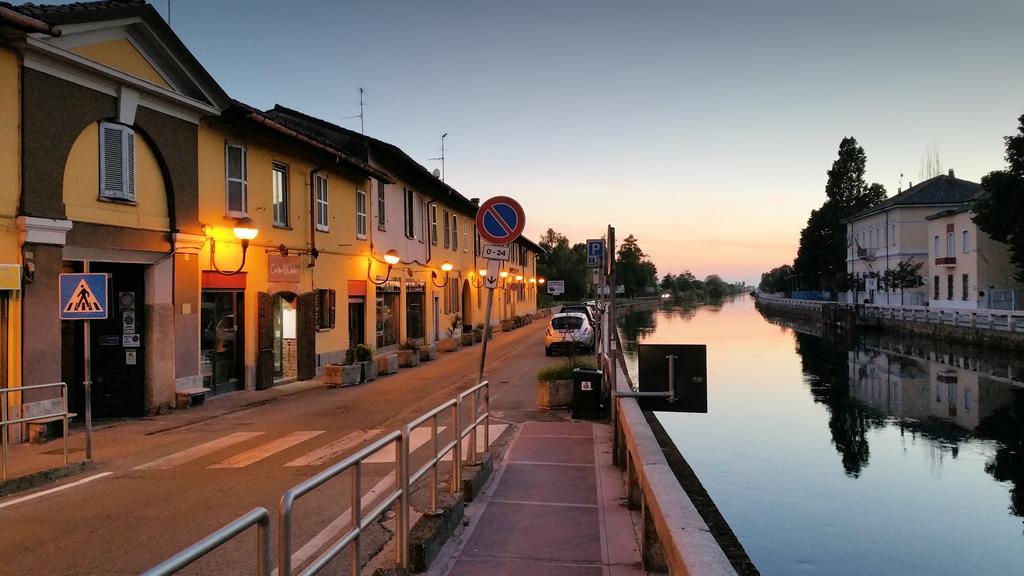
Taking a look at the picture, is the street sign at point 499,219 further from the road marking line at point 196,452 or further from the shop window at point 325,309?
the shop window at point 325,309

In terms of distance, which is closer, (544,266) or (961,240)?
(961,240)

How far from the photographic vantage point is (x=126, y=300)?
42.1ft

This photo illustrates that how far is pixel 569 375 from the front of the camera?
41.7 ft

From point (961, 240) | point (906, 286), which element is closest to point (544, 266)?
point (906, 286)

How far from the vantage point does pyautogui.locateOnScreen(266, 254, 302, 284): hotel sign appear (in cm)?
1625

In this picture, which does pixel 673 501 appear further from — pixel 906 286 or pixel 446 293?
pixel 906 286

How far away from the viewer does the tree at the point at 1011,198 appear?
33.0m

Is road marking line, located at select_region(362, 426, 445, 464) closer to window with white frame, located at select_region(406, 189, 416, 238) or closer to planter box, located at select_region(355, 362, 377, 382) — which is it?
planter box, located at select_region(355, 362, 377, 382)

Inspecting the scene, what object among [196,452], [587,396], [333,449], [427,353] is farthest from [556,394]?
[427,353]

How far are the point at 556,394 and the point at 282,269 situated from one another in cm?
796

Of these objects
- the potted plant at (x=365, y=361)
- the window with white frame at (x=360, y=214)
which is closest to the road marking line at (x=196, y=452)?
the potted plant at (x=365, y=361)

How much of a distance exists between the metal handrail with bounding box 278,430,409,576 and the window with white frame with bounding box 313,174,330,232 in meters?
15.1

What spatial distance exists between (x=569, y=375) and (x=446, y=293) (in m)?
19.7

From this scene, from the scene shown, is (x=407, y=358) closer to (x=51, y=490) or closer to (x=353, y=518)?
(x=51, y=490)
